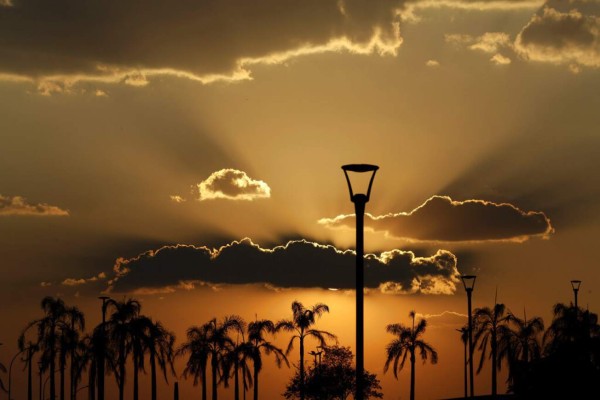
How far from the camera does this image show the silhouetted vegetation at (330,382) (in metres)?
125

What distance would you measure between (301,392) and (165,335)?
17425 millimetres

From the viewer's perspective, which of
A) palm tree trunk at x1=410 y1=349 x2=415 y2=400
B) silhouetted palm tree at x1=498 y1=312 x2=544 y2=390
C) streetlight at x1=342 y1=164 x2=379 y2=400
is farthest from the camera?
palm tree trunk at x1=410 y1=349 x2=415 y2=400

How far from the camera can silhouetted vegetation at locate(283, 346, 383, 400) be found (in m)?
125

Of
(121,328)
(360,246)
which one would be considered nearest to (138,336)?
(121,328)

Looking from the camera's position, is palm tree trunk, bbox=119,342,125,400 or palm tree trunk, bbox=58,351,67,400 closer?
palm tree trunk, bbox=119,342,125,400

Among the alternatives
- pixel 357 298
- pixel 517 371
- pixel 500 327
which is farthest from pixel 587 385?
pixel 500 327

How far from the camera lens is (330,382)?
414 ft

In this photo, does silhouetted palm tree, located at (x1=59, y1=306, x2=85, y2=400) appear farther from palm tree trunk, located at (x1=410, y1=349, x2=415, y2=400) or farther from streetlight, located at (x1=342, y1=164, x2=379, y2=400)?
streetlight, located at (x1=342, y1=164, x2=379, y2=400)

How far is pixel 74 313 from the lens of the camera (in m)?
129

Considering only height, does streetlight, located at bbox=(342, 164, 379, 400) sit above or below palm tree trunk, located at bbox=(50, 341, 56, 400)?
above

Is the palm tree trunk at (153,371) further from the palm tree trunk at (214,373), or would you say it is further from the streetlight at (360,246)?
the streetlight at (360,246)

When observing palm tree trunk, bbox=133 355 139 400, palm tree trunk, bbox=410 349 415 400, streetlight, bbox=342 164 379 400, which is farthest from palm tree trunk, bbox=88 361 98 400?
streetlight, bbox=342 164 379 400

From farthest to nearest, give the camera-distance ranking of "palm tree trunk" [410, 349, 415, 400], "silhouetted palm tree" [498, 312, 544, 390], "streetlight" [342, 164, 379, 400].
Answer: "palm tree trunk" [410, 349, 415, 400]
"silhouetted palm tree" [498, 312, 544, 390]
"streetlight" [342, 164, 379, 400]

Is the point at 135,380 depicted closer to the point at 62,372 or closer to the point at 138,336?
the point at 138,336
